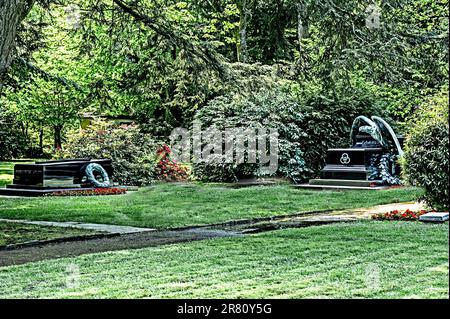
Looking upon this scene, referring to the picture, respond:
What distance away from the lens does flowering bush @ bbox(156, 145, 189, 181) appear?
2682cm

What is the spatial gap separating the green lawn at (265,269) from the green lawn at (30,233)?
2362 millimetres

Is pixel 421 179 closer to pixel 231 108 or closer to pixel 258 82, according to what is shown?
pixel 258 82

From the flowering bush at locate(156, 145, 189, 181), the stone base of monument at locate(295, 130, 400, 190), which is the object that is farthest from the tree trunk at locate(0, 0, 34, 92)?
the flowering bush at locate(156, 145, 189, 181)

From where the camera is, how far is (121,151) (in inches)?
1013

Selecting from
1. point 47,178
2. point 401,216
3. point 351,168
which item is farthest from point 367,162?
point 401,216

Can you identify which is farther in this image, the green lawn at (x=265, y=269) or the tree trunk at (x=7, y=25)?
the tree trunk at (x=7, y=25)

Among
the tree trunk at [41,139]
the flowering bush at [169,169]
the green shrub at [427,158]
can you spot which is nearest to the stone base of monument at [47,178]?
the flowering bush at [169,169]

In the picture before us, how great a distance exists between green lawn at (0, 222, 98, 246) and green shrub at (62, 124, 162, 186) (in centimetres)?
1138

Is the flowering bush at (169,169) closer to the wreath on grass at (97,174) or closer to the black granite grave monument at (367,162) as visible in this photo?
the wreath on grass at (97,174)

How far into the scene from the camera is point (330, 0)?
1247cm

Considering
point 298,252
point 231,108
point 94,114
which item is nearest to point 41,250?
point 298,252

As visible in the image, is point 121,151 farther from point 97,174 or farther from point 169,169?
Result: point 97,174

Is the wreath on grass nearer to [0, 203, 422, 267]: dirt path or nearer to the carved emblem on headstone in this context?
the carved emblem on headstone

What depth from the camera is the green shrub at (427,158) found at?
12.0 metres
